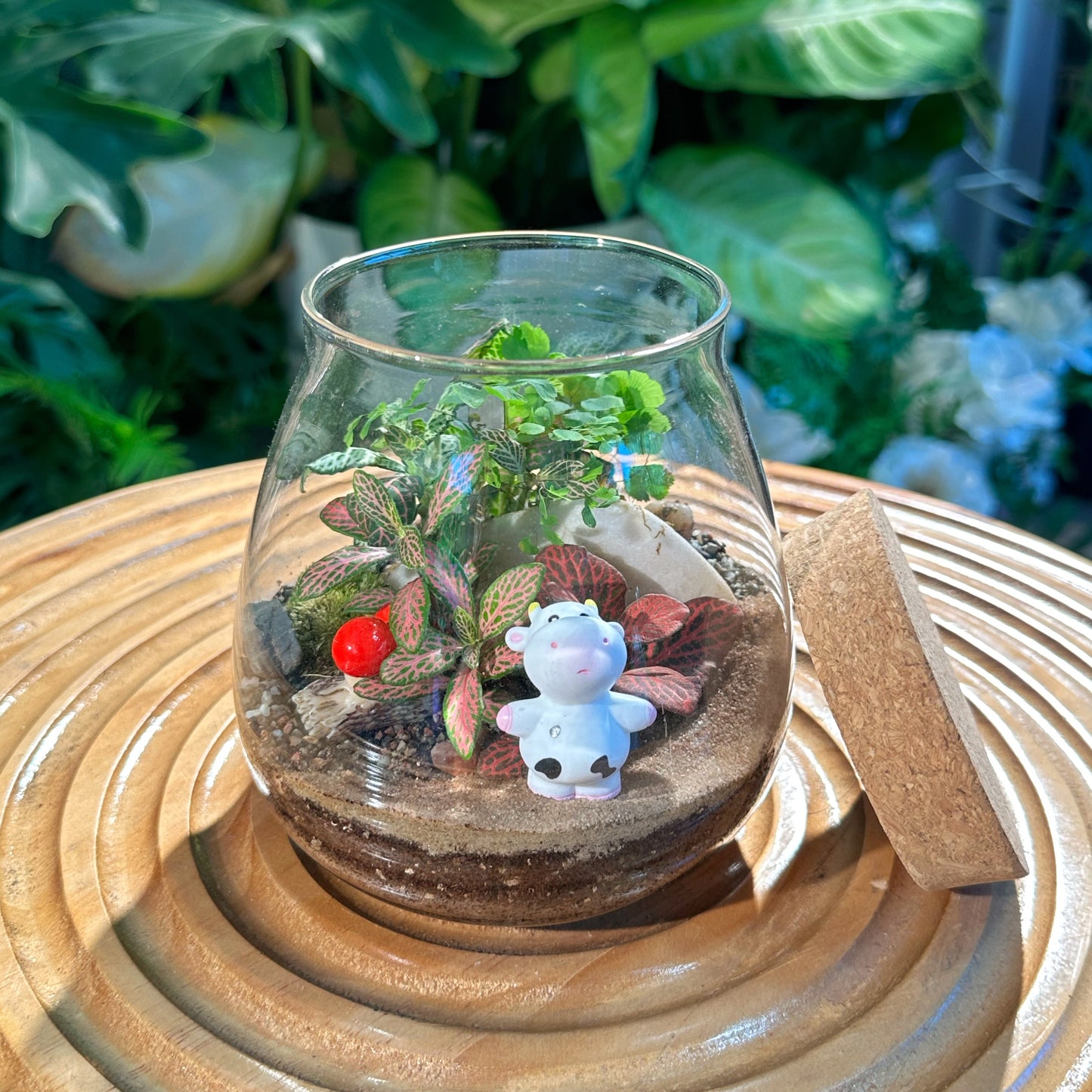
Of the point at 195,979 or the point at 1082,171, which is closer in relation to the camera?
the point at 195,979

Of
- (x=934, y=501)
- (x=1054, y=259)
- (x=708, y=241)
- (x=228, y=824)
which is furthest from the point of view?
(x=1054, y=259)

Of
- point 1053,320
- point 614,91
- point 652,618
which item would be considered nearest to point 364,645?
point 652,618

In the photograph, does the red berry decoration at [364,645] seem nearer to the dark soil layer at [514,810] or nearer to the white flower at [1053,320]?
the dark soil layer at [514,810]

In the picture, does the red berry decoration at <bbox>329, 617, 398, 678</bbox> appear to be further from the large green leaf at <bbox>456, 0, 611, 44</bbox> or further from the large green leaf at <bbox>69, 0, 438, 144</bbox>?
the large green leaf at <bbox>456, 0, 611, 44</bbox>

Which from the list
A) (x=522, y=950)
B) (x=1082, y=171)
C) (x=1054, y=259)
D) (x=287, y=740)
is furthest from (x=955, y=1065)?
(x=1054, y=259)

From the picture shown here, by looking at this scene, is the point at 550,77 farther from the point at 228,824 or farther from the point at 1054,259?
the point at 228,824

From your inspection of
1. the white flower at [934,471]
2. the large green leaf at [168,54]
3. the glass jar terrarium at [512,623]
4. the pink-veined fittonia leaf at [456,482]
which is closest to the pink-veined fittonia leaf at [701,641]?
the glass jar terrarium at [512,623]
